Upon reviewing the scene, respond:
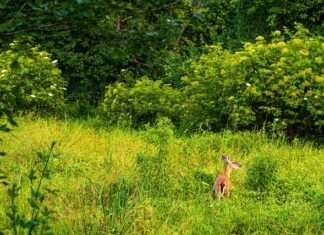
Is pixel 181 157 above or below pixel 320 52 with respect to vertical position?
below

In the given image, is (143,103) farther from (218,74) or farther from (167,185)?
(167,185)

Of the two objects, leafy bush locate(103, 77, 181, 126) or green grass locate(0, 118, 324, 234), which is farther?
leafy bush locate(103, 77, 181, 126)

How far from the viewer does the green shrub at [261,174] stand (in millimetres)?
6699

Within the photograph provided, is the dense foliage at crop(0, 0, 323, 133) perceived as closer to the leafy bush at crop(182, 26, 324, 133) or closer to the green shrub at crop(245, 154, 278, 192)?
the leafy bush at crop(182, 26, 324, 133)

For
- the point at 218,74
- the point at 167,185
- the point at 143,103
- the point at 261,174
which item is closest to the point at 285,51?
the point at 218,74

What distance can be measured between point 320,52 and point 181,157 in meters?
3.38

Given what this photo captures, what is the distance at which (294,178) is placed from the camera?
7.12m

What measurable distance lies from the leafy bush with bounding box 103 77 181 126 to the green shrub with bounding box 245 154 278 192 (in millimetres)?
4943

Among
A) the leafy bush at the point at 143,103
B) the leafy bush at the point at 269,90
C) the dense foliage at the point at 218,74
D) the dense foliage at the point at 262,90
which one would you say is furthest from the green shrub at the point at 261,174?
the leafy bush at the point at 143,103

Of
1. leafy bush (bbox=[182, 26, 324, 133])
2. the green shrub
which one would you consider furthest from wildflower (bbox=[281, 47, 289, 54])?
the green shrub

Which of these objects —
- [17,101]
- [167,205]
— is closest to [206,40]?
[167,205]

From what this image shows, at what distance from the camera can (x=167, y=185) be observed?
22.2 feet

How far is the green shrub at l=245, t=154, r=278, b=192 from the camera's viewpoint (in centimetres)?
670

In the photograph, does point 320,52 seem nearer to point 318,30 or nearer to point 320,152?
point 320,152
